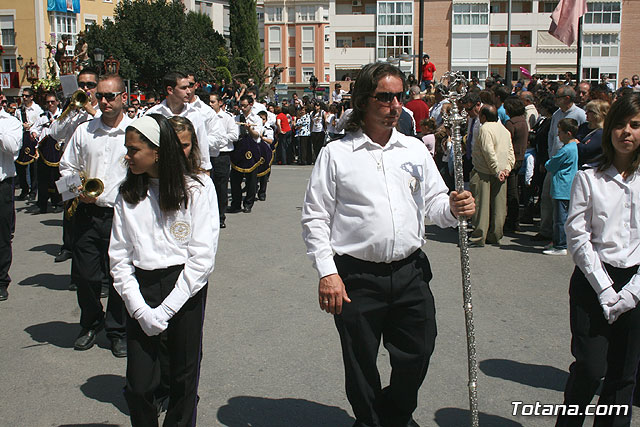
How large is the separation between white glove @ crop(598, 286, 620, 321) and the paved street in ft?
3.60

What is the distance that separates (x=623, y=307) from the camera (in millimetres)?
3340

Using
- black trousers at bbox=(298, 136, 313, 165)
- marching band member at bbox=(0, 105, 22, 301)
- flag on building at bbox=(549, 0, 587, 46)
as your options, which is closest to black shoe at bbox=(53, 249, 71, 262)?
marching band member at bbox=(0, 105, 22, 301)

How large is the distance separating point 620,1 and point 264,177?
203 feet

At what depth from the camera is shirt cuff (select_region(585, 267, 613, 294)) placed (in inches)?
133

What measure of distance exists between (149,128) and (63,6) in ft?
219

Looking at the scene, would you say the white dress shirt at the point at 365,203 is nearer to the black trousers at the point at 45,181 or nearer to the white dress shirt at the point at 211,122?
the white dress shirt at the point at 211,122

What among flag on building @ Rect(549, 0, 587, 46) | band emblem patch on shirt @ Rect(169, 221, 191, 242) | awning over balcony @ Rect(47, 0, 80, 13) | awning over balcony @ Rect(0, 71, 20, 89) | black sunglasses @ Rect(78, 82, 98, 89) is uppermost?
awning over balcony @ Rect(47, 0, 80, 13)

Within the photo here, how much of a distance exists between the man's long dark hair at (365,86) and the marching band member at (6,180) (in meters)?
4.43

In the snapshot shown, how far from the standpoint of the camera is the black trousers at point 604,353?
11.2ft

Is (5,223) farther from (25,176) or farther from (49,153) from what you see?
(25,176)

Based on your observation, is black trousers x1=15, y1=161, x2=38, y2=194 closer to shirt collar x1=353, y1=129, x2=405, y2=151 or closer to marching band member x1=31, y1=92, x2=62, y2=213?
marching band member x1=31, y1=92, x2=62, y2=213

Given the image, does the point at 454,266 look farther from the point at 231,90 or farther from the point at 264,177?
the point at 231,90

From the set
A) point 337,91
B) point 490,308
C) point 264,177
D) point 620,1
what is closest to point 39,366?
point 490,308

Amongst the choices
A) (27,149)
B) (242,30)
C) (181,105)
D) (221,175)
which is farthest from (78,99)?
(242,30)
